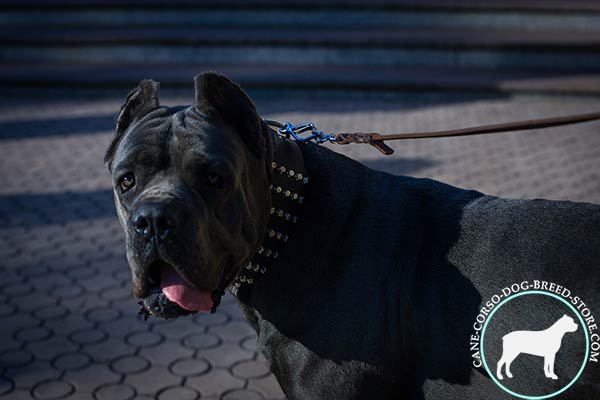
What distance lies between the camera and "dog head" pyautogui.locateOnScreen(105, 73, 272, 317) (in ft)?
6.98

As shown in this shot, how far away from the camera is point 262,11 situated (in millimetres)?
13719

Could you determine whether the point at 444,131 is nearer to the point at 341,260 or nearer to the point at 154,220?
the point at 341,260

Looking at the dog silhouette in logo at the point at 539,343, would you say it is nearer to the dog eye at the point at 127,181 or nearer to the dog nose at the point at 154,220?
the dog nose at the point at 154,220

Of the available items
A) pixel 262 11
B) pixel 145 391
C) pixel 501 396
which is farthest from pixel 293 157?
pixel 262 11

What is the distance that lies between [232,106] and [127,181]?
42 centimetres

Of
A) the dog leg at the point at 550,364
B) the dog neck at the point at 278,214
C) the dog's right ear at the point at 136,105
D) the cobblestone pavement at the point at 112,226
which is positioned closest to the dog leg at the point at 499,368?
the dog leg at the point at 550,364

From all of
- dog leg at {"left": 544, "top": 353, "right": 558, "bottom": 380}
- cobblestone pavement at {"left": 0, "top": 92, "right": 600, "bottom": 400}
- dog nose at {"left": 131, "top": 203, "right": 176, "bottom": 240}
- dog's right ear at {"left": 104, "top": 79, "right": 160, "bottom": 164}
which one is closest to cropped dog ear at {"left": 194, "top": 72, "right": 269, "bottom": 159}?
dog's right ear at {"left": 104, "top": 79, "right": 160, "bottom": 164}

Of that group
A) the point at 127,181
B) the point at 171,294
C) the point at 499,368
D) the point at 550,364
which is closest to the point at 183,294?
the point at 171,294

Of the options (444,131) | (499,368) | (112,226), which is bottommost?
(112,226)

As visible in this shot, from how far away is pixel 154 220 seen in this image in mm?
2088

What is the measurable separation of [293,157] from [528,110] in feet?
27.4

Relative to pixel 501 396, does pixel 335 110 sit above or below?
below

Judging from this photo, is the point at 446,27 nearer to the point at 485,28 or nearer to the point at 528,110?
the point at 485,28

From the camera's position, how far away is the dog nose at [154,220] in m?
2.08
